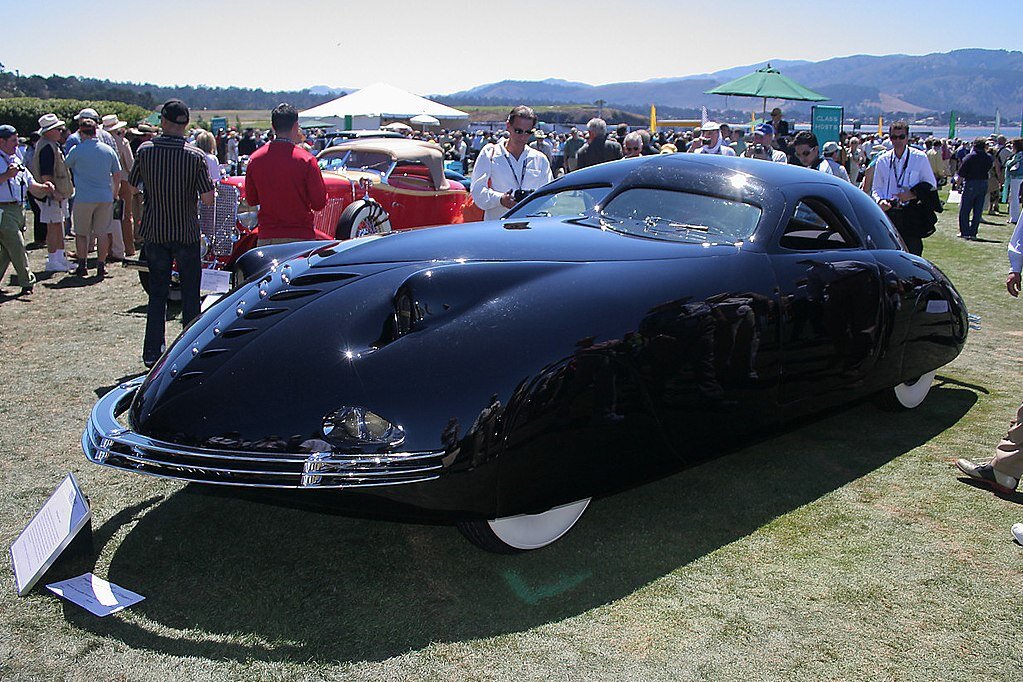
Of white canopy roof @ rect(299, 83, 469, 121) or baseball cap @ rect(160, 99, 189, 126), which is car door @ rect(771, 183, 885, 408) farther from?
white canopy roof @ rect(299, 83, 469, 121)

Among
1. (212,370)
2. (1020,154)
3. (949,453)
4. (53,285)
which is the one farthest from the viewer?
(1020,154)

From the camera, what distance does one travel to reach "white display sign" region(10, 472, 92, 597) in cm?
303

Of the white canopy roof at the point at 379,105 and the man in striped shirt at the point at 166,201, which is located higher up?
the white canopy roof at the point at 379,105

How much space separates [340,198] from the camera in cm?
988

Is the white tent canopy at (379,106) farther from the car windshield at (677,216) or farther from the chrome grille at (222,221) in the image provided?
the car windshield at (677,216)

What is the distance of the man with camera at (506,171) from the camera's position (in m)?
6.73

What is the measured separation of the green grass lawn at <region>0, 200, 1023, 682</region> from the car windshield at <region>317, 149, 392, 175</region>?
8008 millimetres

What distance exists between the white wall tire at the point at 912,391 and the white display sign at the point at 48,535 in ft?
13.9

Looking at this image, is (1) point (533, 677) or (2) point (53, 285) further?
(2) point (53, 285)

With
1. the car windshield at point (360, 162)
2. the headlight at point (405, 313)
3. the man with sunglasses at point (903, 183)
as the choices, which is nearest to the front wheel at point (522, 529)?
the headlight at point (405, 313)

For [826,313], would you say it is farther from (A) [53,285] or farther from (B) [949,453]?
(A) [53,285]

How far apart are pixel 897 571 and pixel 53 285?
892 centimetres

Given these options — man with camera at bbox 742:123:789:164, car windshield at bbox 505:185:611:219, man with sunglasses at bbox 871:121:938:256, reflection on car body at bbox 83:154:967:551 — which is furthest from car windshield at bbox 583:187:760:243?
man with camera at bbox 742:123:789:164

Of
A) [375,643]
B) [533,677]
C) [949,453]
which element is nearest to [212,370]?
[375,643]
